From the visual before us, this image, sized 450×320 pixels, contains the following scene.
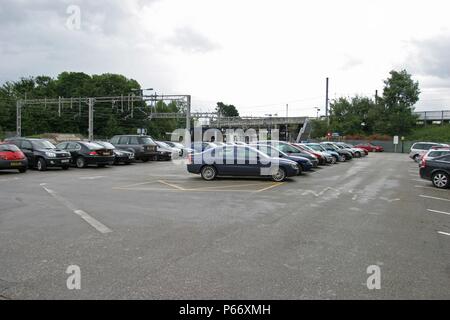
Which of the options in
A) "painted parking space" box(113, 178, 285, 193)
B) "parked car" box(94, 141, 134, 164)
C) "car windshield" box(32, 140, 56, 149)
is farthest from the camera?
"parked car" box(94, 141, 134, 164)

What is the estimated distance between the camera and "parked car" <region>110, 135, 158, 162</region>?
26844mm

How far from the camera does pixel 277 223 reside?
809 centimetres

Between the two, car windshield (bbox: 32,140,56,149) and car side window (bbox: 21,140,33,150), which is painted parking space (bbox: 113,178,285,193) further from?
car side window (bbox: 21,140,33,150)

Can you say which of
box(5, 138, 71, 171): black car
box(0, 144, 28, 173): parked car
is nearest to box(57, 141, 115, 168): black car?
box(5, 138, 71, 171): black car

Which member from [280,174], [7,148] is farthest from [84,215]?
[7,148]

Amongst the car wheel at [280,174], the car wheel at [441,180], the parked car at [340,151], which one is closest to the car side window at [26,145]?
the car wheel at [280,174]

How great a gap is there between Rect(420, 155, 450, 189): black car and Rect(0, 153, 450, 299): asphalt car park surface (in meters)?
3.39

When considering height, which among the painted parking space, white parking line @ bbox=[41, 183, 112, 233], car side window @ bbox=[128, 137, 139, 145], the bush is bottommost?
the painted parking space

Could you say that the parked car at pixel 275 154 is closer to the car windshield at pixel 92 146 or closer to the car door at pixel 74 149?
the car windshield at pixel 92 146

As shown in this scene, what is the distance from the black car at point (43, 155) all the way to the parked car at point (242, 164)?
27.6 ft
